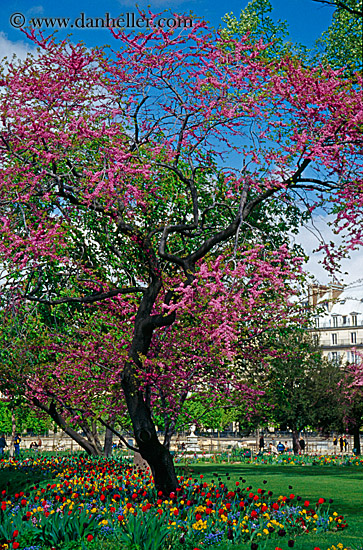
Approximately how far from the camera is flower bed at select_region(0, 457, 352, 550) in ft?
24.2

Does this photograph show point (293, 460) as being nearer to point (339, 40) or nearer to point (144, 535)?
point (339, 40)

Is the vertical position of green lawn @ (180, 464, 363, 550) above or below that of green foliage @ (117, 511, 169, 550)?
below

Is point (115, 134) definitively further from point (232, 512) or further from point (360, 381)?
point (360, 381)

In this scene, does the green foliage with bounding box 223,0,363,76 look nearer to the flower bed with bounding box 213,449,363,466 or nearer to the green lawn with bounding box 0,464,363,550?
the green lawn with bounding box 0,464,363,550

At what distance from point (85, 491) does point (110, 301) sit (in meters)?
3.91

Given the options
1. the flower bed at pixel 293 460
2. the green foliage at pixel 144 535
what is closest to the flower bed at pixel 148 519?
the green foliage at pixel 144 535

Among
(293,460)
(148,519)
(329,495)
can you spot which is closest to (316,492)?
(329,495)

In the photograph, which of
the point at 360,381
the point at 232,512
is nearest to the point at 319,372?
the point at 360,381

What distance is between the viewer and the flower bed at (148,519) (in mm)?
7387

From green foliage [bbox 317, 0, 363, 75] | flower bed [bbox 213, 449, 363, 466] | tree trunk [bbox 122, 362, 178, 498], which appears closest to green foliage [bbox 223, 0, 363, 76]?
green foliage [bbox 317, 0, 363, 75]

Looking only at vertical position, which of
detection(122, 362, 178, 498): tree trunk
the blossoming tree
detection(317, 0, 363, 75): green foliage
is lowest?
detection(122, 362, 178, 498): tree trunk

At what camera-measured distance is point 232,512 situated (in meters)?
10.1

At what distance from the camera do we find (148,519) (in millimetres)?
7785

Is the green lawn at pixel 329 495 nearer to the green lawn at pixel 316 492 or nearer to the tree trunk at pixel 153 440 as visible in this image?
the green lawn at pixel 316 492
